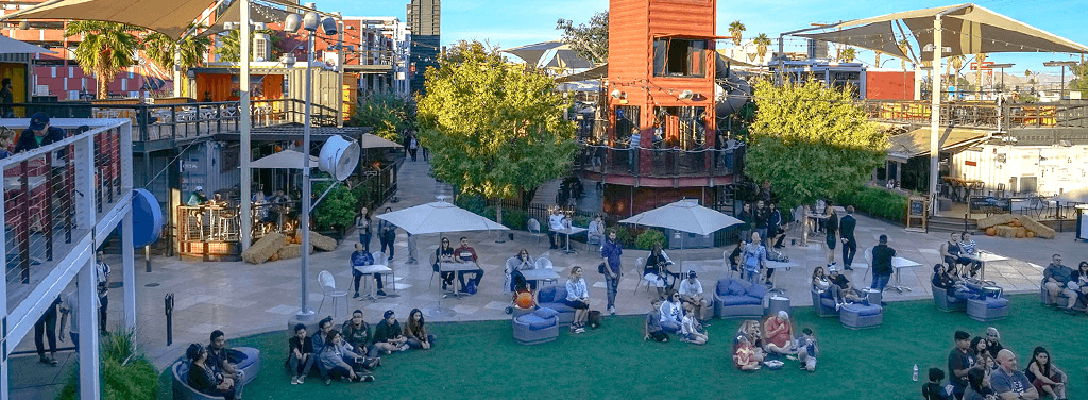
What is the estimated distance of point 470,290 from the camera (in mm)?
20328

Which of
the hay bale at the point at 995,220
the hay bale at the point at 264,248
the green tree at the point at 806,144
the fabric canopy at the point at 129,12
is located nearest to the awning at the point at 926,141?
the hay bale at the point at 995,220

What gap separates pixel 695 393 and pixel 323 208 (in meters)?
14.9

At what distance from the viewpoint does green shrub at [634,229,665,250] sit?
26578 mm

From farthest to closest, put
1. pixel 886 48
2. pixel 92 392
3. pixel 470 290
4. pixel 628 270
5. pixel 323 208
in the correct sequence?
1. pixel 886 48
2. pixel 323 208
3. pixel 628 270
4. pixel 470 290
5. pixel 92 392

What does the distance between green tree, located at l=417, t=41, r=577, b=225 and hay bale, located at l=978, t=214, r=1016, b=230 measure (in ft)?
40.9

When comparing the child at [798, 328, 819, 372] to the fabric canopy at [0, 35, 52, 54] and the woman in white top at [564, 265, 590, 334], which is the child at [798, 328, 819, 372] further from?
the fabric canopy at [0, 35, 52, 54]

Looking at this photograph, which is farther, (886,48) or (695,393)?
(886,48)

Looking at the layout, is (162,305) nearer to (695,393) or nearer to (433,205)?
(433,205)

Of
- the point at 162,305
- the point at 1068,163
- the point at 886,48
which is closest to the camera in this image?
the point at 162,305

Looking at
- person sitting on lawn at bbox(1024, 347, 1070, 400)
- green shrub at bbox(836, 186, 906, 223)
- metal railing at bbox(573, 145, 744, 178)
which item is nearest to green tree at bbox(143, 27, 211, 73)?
metal railing at bbox(573, 145, 744, 178)

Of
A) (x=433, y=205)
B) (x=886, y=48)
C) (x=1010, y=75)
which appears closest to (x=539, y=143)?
(x=433, y=205)

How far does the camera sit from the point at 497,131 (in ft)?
92.0

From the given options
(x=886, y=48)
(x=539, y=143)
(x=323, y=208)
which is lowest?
(x=323, y=208)

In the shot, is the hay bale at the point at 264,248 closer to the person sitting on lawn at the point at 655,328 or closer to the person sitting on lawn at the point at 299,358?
the person sitting on lawn at the point at 299,358
